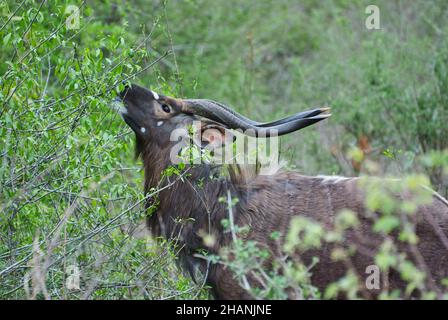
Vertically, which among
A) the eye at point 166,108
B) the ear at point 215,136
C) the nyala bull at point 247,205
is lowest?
the nyala bull at point 247,205

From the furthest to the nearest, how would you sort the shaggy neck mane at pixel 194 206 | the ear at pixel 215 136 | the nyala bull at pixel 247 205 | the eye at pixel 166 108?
the eye at pixel 166 108 < the ear at pixel 215 136 < the shaggy neck mane at pixel 194 206 < the nyala bull at pixel 247 205

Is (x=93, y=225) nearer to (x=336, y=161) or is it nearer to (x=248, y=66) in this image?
(x=336, y=161)

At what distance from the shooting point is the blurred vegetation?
611cm

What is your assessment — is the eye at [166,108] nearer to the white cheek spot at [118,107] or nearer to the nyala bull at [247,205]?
the nyala bull at [247,205]

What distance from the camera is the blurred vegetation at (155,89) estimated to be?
611 cm

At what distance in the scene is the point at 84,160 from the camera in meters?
6.11

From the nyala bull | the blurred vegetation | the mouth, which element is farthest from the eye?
the mouth

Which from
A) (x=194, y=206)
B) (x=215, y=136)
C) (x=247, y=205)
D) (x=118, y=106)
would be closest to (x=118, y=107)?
(x=118, y=106)

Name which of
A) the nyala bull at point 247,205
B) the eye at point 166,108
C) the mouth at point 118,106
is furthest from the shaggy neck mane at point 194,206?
the mouth at point 118,106

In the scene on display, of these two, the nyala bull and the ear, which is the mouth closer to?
the nyala bull

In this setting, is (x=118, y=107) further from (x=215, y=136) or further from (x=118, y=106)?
(x=215, y=136)

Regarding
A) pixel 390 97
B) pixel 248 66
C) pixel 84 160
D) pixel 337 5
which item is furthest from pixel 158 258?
pixel 337 5

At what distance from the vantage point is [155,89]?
7121 mm

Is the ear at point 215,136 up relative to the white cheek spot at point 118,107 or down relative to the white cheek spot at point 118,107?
down
